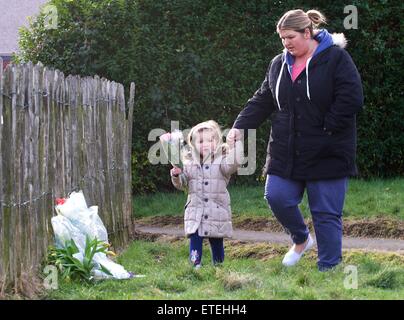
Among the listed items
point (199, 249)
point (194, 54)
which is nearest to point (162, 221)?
point (194, 54)

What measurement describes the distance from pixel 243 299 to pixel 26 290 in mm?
1311

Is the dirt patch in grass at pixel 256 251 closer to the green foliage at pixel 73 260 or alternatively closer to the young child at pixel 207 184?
the young child at pixel 207 184

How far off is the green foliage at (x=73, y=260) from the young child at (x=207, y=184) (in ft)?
3.57

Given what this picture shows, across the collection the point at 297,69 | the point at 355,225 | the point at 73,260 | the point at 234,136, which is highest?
the point at 297,69

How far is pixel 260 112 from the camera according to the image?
7055 mm

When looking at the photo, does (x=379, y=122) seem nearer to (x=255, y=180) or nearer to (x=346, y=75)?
(x=255, y=180)

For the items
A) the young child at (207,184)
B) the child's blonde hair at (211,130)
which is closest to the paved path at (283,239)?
the young child at (207,184)

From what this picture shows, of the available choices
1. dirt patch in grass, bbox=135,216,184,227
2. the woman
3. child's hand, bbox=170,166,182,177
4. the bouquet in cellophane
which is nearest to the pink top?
the woman

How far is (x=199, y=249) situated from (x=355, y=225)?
2470 mm

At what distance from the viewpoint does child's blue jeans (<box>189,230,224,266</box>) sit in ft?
23.4

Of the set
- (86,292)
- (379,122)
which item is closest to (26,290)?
(86,292)

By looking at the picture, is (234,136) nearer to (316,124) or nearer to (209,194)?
(209,194)

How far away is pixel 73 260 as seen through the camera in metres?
6.07

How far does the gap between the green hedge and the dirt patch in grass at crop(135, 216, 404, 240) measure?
172 cm
